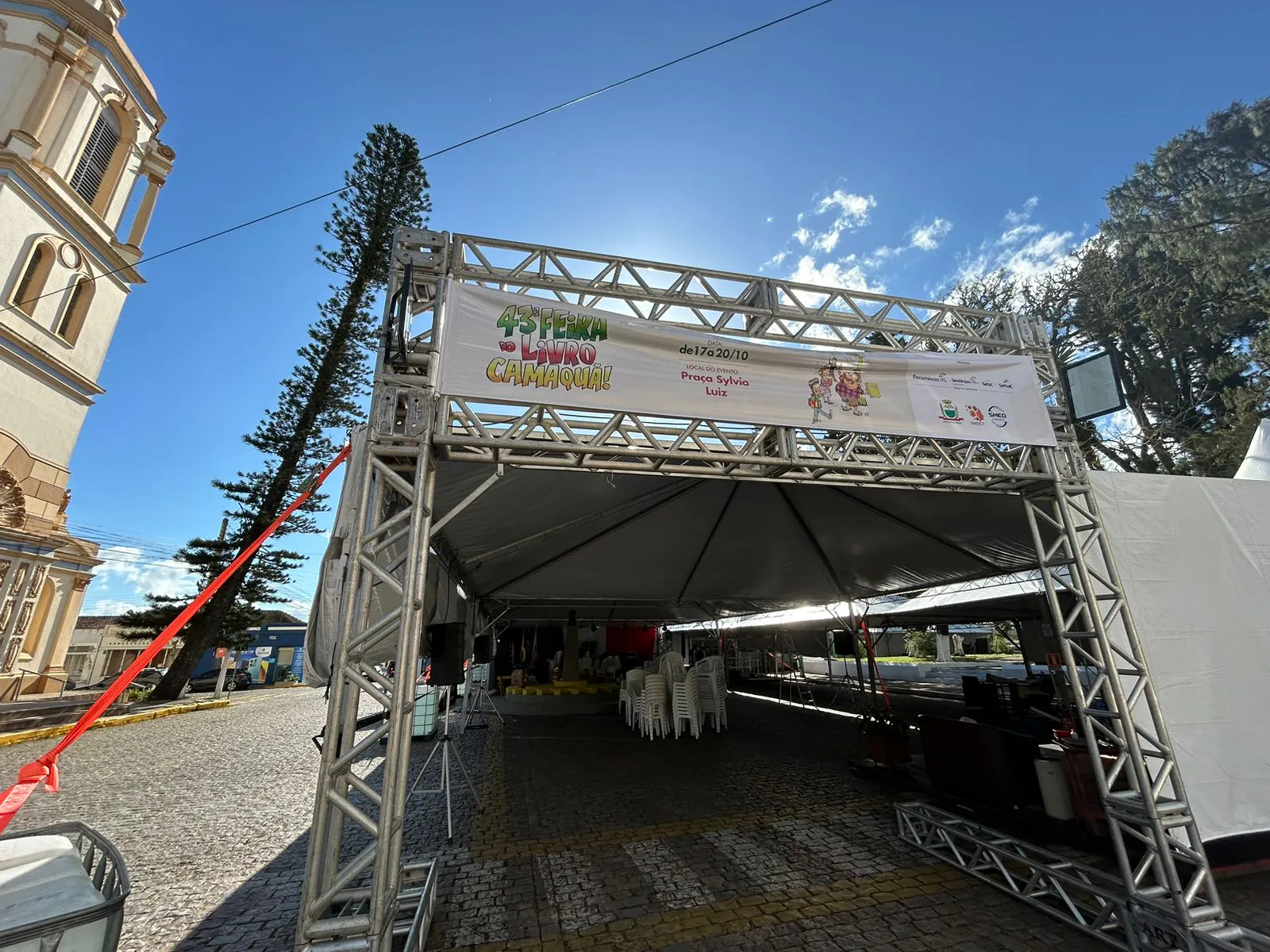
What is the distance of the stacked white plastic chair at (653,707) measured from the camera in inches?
360

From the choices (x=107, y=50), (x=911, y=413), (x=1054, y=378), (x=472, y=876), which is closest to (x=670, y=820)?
(x=472, y=876)

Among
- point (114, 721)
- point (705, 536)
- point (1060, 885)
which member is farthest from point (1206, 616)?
point (114, 721)

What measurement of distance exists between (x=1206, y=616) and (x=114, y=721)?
18.3m

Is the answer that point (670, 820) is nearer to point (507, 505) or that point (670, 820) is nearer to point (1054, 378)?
point (507, 505)

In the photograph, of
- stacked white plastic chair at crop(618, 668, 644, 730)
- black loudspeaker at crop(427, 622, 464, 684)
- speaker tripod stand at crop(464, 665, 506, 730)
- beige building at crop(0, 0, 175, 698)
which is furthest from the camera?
beige building at crop(0, 0, 175, 698)

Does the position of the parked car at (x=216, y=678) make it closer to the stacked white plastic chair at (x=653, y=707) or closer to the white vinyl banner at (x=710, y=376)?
the stacked white plastic chair at (x=653, y=707)


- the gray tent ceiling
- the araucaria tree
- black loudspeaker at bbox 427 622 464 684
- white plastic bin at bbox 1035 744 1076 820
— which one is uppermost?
the araucaria tree

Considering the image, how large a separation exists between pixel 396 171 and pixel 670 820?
68.4 feet

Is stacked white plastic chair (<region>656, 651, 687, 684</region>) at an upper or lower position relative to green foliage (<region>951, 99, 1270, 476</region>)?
lower

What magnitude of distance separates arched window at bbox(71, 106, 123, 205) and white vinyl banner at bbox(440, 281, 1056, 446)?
2196cm

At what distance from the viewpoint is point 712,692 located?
9695mm

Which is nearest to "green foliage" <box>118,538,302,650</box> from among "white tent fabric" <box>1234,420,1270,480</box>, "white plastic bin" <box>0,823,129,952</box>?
"white plastic bin" <box>0,823,129,952</box>

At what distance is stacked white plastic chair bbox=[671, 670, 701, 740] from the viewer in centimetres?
911

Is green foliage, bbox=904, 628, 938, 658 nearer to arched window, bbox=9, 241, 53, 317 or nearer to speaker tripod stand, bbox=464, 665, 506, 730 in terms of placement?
speaker tripod stand, bbox=464, 665, 506, 730
